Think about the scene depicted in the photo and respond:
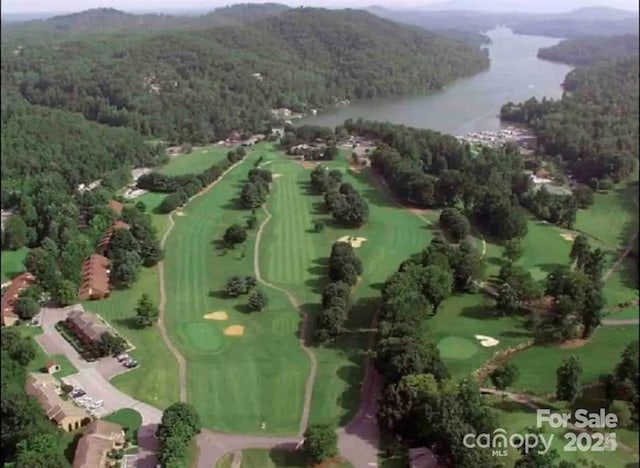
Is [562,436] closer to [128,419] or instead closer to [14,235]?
[128,419]

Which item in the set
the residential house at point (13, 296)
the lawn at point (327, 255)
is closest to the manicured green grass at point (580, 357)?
the lawn at point (327, 255)

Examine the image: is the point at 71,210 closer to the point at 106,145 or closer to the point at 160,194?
the point at 160,194

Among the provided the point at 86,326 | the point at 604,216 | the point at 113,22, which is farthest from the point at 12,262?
the point at 113,22

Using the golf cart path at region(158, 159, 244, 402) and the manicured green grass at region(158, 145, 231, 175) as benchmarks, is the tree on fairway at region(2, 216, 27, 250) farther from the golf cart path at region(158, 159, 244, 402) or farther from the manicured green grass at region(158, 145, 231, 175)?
the manicured green grass at region(158, 145, 231, 175)

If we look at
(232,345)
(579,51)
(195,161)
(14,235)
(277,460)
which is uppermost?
(579,51)

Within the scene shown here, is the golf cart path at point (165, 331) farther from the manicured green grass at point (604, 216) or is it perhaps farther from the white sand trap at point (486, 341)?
the manicured green grass at point (604, 216)
